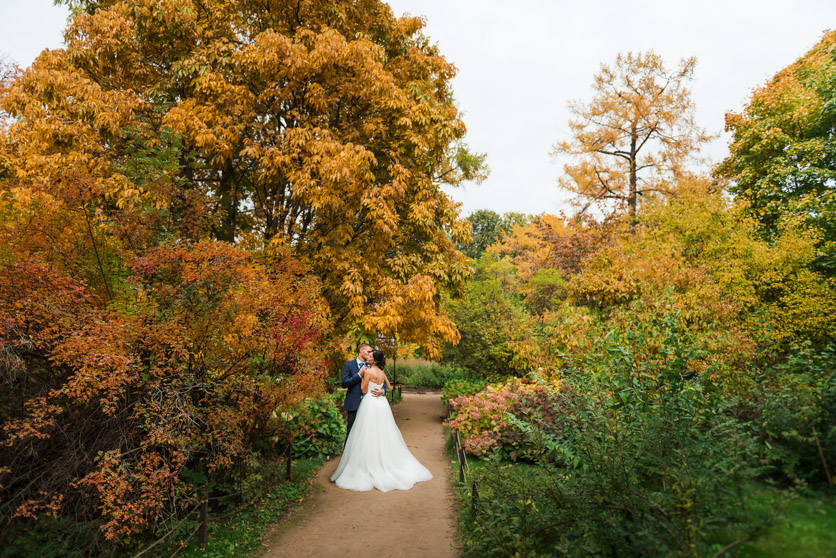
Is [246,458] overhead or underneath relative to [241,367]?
underneath

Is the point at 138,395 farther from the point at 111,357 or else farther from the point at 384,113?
the point at 384,113

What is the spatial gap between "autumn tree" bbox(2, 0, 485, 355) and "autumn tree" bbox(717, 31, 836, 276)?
1046 cm

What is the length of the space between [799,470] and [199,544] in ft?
19.6

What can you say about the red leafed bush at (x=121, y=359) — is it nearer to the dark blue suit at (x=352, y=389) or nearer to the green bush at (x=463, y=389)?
the dark blue suit at (x=352, y=389)

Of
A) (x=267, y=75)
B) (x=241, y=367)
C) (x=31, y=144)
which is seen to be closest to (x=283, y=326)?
(x=241, y=367)

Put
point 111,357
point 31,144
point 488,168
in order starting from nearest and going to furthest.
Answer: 1. point 111,357
2. point 31,144
3. point 488,168

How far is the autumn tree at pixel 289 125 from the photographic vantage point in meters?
9.75

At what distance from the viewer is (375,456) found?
812 cm

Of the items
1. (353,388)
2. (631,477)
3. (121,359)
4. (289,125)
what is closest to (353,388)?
(353,388)

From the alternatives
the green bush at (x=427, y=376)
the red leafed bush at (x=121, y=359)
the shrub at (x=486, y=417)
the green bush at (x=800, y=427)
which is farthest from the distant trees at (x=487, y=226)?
the green bush at (x=800, y=427)

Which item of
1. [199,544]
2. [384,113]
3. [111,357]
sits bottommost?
[199,544]

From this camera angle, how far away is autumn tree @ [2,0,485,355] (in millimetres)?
9750

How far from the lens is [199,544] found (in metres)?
5.59

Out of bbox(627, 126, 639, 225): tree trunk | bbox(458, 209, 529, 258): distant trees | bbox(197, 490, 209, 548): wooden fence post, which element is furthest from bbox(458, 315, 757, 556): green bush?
bbox(458, 209, 529, 258): distant trees
